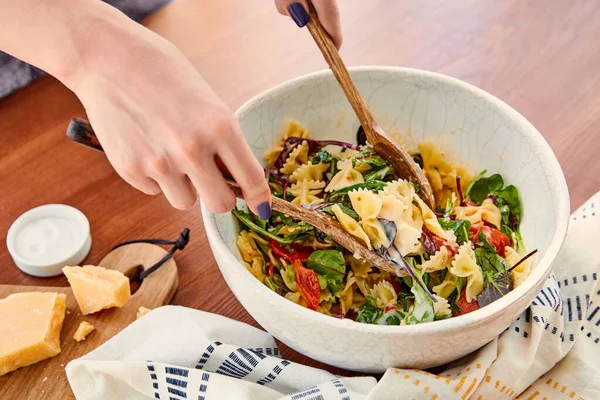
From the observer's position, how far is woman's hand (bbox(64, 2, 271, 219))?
0.79 meters

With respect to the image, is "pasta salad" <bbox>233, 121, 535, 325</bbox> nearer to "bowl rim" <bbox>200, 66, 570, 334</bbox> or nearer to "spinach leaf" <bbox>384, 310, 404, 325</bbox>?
"spinach leaf" <bbox>384, 310, 404, 325</bbox>

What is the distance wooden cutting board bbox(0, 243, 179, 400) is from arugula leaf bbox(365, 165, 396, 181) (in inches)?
17.4

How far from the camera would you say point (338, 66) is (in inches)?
49.3

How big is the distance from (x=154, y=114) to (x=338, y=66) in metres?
0.55

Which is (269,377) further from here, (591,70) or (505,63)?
(591,70)

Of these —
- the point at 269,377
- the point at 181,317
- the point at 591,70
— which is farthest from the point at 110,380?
the point at 591,70

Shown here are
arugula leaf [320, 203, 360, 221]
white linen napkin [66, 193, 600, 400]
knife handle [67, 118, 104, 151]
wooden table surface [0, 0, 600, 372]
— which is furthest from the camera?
wooden table surface [0, 0, 600, 372]

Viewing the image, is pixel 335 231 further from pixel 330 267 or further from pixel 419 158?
pixel 419 158

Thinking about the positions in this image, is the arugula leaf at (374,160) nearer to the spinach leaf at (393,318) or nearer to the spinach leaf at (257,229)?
the spinach leaf at (257,229)

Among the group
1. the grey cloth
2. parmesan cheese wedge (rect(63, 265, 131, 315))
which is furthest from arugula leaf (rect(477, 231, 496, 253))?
the grey cloth

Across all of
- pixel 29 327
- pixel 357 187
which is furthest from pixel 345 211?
pixel 29 327

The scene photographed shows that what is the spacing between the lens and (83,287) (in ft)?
4.11

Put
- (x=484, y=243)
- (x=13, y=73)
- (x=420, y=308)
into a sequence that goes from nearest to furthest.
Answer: (x=420, y=308), (x=484, y=243), (x=13, y=73)

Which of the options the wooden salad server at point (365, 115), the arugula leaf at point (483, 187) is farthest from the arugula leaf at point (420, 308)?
the arugula leaf at point (483, 187)
